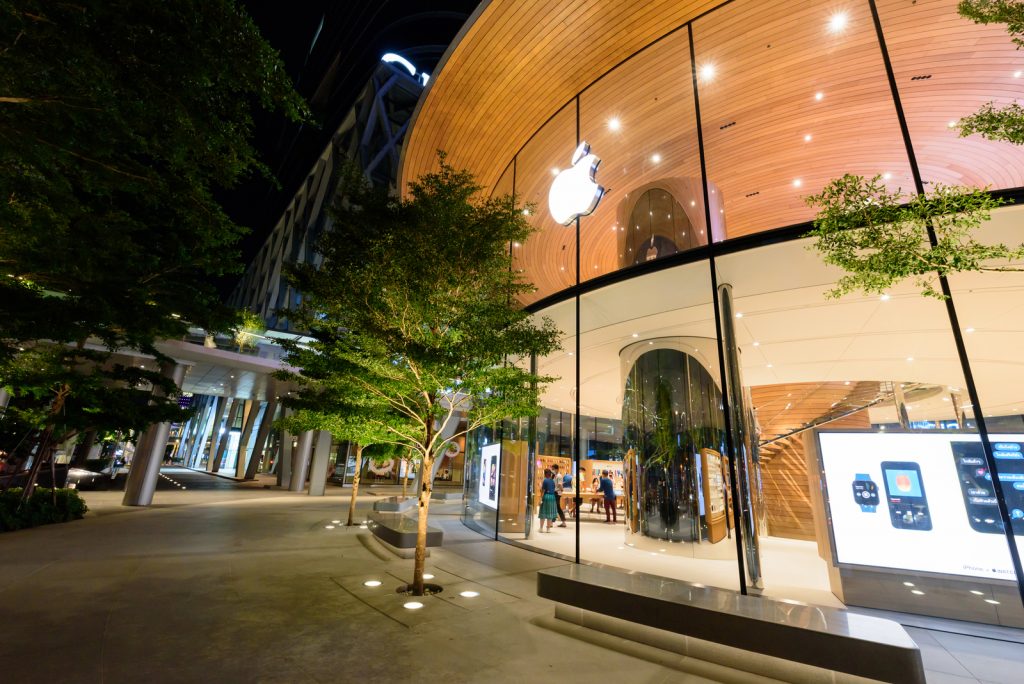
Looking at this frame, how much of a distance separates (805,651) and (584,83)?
954 centimetres

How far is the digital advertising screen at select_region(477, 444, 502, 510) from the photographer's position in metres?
11.0

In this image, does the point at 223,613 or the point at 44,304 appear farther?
the point at 44,304

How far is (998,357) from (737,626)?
1194 cm

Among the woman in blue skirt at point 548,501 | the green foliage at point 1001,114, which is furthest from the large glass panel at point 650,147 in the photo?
the woman in blue skirt at point 548,501

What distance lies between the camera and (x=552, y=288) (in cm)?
1588

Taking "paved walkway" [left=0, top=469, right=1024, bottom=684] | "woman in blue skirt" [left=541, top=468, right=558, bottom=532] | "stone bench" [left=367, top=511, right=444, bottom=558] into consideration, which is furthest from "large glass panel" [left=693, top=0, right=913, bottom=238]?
"stone bench" [left=367, top=511, right=444, bottom=558]

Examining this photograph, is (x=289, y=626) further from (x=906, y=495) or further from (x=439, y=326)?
(x=906, y=495)

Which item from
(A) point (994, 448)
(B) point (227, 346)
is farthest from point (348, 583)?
(B) point (227, 346)

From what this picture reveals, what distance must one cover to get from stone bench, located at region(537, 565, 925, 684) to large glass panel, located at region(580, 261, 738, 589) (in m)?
3.13

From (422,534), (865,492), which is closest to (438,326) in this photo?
(422,534)

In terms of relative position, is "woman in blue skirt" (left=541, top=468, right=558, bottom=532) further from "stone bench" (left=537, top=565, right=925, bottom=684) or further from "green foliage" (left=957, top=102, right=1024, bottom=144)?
"green foliage" (left=957, top=102, right=1024, bottom=144)

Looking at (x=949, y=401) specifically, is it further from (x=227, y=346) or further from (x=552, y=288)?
(x=227, y=346)

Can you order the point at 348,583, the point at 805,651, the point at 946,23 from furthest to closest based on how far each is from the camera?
1. the point at 946,23
2. the point at 348,583
3. the point at 805,651

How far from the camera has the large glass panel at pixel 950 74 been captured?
6543 mm
